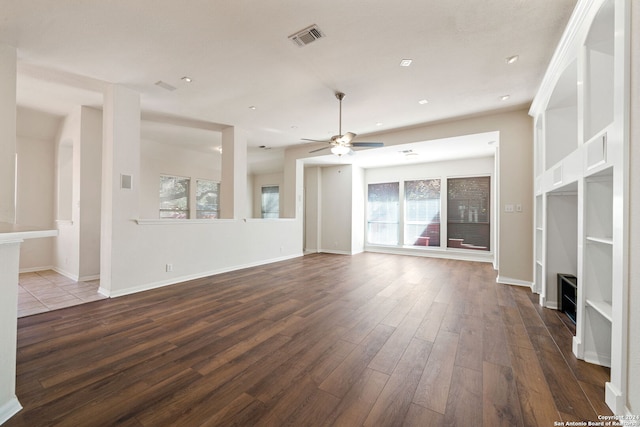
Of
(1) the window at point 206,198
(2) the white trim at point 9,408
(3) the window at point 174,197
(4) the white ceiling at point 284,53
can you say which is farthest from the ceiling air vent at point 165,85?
(1) the window at point 206,198

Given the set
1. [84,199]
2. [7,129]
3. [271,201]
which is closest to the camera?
[7,129]

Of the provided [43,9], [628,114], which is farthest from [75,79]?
[628,114]

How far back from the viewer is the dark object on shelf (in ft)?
9.15

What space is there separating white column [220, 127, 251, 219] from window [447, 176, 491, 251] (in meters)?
5.52

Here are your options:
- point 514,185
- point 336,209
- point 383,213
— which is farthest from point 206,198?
point 514,185

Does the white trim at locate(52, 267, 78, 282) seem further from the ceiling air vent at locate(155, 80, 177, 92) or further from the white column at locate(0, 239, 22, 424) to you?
the white column at locate(0, 239, 22, 424)

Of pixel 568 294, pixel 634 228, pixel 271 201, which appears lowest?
pixel 568 294

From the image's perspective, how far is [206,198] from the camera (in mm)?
8211

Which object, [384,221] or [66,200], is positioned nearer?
[66,200]

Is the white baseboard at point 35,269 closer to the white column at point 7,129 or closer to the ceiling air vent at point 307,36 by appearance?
the white column at point 7,129

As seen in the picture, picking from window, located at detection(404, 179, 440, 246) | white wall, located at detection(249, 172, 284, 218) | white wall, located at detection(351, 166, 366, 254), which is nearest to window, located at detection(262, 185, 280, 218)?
white wall, located at detection(249, 172, 284, 218)

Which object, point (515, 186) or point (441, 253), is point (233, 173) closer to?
point (515, 186)

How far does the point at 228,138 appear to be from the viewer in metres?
5.37

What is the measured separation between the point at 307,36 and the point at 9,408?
3.51m
